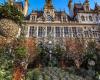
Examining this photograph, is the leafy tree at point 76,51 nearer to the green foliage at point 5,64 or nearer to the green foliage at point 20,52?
the green foliage at point 20,52

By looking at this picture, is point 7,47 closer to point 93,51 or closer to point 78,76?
point 78,76

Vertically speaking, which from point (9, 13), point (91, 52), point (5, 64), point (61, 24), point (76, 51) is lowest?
point (5, 64)

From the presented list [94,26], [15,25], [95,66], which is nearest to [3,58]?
[15,25]

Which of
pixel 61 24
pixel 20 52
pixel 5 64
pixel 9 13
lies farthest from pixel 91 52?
pixel 9 13

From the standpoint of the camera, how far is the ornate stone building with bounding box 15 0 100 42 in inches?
1334

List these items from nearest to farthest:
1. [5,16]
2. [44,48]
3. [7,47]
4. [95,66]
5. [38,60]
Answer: [5,16] < [7,47] < [95,66] < [38,60] < [44,48]

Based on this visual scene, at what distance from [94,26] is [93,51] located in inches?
498

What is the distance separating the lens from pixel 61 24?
3512 centimetres

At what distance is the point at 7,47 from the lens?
1891 centimetres

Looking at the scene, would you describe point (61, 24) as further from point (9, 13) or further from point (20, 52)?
point (9, 13)

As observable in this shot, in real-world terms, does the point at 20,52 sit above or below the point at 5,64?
above

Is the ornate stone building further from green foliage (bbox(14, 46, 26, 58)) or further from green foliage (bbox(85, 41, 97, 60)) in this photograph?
green foliage (bbox(14, 46, 26, 58))

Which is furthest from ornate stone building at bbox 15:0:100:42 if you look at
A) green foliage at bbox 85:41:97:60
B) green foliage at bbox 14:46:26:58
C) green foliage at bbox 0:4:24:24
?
green foliage at bbox 0:4:24:24

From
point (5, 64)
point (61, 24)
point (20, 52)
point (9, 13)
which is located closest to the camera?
point (9, 13)
